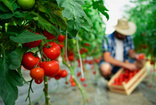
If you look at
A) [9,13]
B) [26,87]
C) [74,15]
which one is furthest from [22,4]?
[26,87]

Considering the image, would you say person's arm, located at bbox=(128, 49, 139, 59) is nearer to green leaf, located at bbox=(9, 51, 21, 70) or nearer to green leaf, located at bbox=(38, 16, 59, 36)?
green leaf, located at bbox=(38, 16, 59, 36)

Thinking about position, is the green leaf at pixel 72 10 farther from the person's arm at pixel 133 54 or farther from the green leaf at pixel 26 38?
the person's arm at pixel 133 54

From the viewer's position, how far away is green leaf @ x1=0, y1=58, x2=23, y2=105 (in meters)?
0.37

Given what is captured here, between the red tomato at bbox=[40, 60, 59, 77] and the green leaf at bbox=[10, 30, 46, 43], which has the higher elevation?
the green leaf at bbox=[10, 30, 46, 43]

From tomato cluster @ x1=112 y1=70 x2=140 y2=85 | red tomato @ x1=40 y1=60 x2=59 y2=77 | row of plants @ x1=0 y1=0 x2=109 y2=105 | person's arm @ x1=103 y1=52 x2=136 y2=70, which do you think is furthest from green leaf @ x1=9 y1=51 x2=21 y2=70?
person's arm @ x1=103 y1=52 x2=136 y2=70

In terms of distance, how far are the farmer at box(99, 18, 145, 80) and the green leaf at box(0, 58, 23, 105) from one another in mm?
1913

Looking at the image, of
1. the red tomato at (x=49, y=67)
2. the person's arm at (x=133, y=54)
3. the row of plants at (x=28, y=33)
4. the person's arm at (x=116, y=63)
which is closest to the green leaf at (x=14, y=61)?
the row of plants at (x=28, y=33)

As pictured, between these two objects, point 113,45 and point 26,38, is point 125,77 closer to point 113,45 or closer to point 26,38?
point 113,45

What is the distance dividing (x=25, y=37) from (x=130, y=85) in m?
1.77

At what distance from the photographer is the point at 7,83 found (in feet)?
1.26

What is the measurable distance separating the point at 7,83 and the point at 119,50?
2.36 meters

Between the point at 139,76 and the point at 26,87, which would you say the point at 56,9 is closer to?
the point at 26,87

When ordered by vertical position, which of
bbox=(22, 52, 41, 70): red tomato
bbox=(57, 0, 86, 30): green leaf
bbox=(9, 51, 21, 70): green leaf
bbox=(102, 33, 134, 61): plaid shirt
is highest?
bbox=(57, 0, 86, 30): green leaf

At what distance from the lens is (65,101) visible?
1530 millimetres
